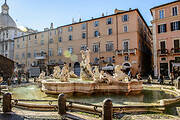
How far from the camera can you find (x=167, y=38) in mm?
26328

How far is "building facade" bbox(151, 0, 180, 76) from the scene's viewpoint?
25.2 m

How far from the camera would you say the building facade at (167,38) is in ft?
82.8

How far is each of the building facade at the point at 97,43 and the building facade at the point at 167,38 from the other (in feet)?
12.2

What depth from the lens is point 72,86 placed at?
32.7 feet

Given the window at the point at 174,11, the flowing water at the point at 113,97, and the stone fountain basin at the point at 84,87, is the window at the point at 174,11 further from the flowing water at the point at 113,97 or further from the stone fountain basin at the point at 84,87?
the stone fountain basin at the point at 84,87

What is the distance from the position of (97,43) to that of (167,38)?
14.9 m

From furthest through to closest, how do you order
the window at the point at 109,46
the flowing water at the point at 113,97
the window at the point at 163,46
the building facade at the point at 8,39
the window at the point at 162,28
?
the building facade at the point at 8,39 → the window at the point at 109,46 → the window at the point at 162,28 → the window at the point at 163,46 → the flowing water at the point at 113,97

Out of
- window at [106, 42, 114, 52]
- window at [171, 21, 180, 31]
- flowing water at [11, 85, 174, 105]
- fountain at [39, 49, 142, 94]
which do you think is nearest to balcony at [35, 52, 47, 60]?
window at [106, 42, 114, 52]

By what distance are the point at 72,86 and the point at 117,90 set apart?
3247 millimetres

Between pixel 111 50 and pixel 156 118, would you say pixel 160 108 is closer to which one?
pixel 156 118

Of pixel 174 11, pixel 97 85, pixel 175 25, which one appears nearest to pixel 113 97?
pixel 97 85

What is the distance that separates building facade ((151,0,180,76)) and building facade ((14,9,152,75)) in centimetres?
373

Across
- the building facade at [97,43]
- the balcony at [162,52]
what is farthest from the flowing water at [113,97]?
the balcony at [162,52]

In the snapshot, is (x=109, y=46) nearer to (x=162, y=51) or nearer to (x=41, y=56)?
(x=162, y=51)
